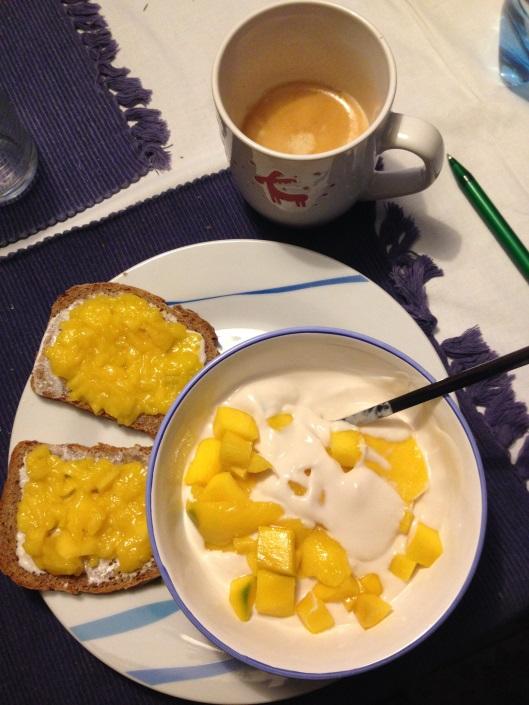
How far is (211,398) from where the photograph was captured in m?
1.34

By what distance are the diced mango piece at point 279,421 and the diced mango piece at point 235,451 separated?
0.22 feet

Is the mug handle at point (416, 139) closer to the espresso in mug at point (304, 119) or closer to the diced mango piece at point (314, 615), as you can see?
the espresso in mug at point (304, 119)

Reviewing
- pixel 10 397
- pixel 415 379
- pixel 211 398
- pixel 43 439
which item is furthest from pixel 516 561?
pixel 10 397

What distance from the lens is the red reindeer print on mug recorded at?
1.34 meters

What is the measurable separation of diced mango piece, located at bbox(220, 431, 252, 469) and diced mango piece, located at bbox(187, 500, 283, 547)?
76 millimetres

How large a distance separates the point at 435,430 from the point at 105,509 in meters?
0.72

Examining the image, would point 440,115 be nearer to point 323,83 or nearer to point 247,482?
point 323,83

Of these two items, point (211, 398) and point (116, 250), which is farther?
point (116, 250)

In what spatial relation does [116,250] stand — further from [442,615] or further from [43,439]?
[442,615]

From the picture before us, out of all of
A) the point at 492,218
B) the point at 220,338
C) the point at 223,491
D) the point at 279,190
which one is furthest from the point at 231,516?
the point at 492,218

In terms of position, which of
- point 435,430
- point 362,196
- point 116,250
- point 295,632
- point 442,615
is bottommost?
point 295,632

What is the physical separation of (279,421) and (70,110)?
104 cm

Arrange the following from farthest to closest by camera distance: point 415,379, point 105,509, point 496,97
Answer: point 496,97 < point 105,509 < point 415,379

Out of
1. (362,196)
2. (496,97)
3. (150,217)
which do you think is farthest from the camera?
(496,97)
